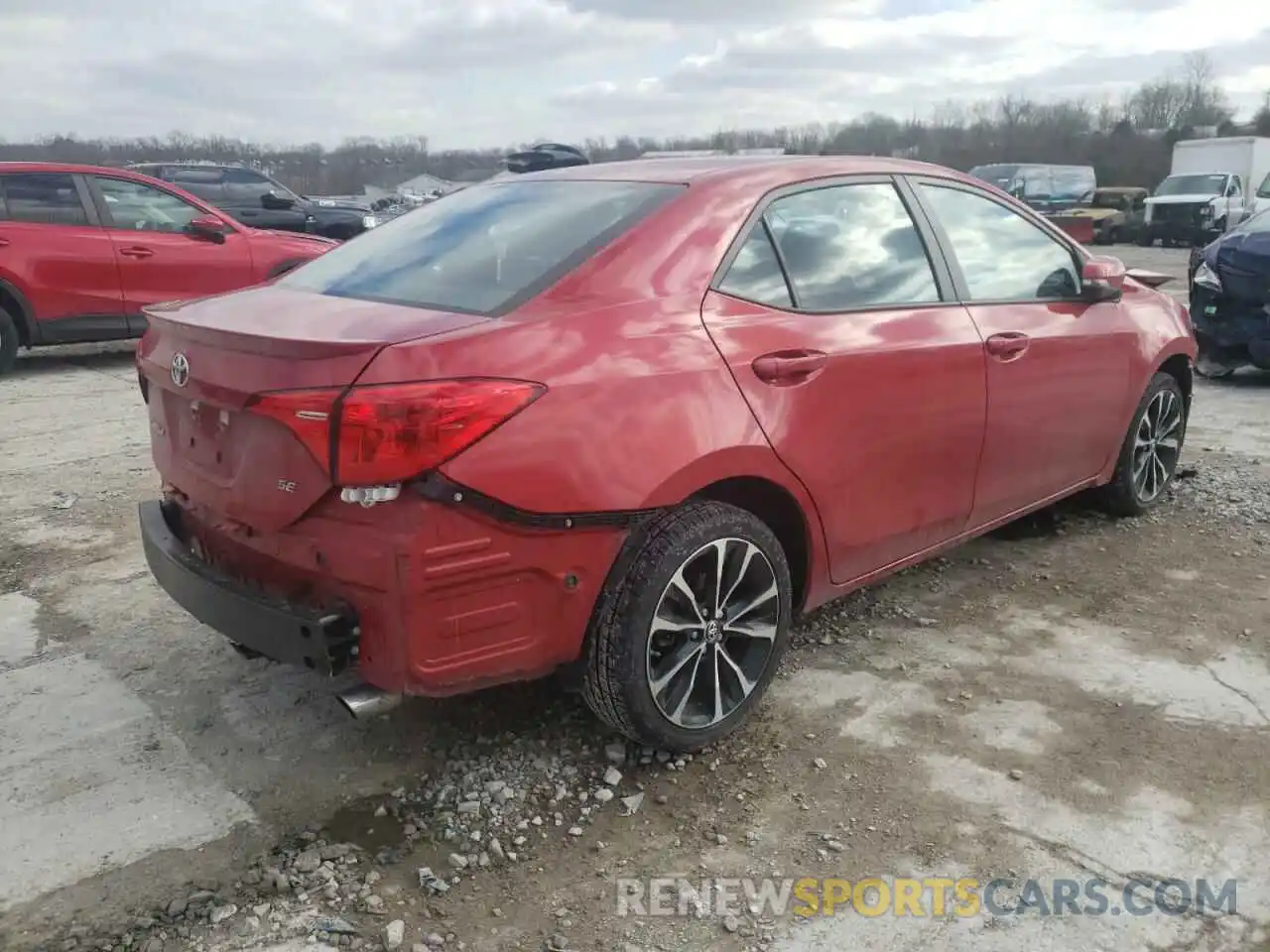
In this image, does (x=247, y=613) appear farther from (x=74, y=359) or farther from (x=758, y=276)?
(x=74, y=359)

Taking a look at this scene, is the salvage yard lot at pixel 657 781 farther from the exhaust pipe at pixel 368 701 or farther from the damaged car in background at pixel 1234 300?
the damaged car in background at pixel 1234 300

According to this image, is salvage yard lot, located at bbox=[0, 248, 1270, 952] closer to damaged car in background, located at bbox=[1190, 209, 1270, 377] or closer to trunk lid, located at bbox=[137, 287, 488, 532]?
trunk lid, located at bbox=[137, 287, 488, 532]

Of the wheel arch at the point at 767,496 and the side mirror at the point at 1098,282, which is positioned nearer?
the wheel arch at the point at 767,496

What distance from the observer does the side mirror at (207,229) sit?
30.4 feet

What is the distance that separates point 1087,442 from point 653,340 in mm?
2474

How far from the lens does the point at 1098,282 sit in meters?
4.28

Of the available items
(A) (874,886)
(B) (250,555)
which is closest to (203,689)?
(B) (250,555)

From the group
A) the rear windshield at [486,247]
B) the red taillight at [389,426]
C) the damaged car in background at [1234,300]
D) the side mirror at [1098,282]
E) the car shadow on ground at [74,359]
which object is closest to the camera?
the red taillight at [389,426]

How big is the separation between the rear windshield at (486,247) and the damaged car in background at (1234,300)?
6107 millimetres

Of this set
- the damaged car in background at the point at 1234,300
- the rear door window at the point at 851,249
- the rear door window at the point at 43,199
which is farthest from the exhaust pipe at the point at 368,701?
the rear door window at the point at 43,199

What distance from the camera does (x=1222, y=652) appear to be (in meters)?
3.66

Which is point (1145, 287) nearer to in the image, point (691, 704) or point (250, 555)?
point (691, 704)

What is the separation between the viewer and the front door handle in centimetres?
371

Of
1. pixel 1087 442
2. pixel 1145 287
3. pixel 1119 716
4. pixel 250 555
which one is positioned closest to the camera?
pixel 250 555
